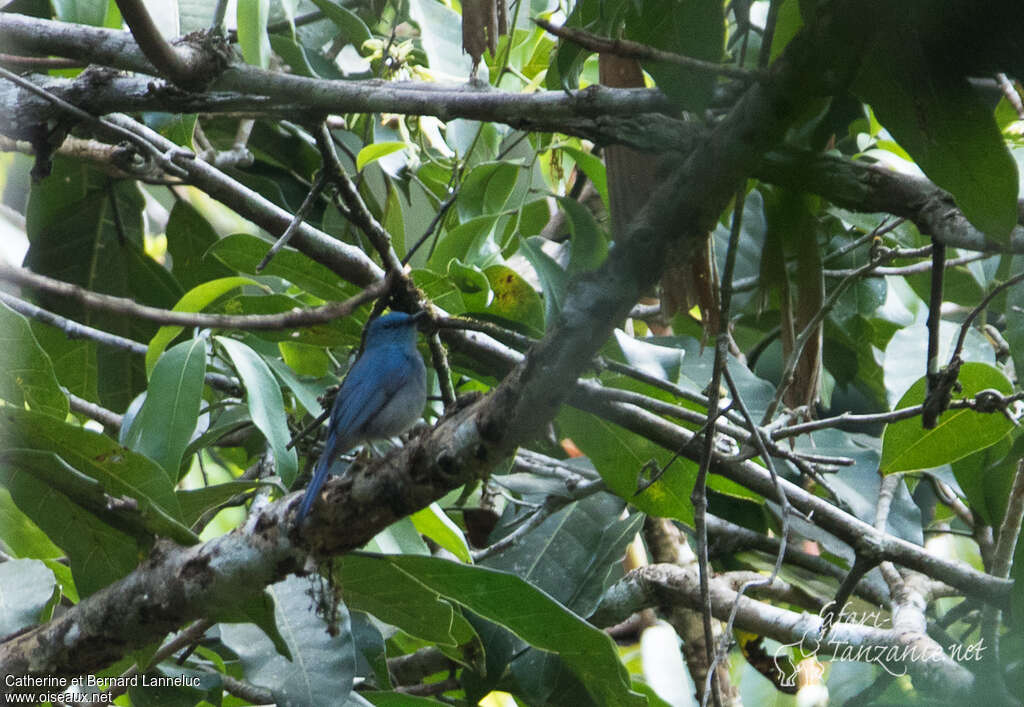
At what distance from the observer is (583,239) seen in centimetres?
246

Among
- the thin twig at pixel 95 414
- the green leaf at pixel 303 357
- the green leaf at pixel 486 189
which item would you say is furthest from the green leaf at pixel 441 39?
the thin twig at pixel 95 414

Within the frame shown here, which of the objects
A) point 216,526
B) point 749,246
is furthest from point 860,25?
point 216,526

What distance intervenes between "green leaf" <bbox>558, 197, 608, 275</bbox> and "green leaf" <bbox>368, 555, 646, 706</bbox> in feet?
3.57

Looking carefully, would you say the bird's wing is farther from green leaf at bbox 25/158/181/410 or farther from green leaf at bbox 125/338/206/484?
green leaf at bbox 25/158/181/410

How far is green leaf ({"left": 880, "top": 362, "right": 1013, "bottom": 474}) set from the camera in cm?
309

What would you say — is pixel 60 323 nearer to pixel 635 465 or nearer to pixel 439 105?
pixel 439 105

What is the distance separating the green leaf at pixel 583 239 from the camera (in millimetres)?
2430

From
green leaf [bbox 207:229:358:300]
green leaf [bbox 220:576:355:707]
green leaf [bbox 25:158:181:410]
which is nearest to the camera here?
green leaf [bbox 220:576:355:707]

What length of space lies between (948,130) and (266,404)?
237 cm

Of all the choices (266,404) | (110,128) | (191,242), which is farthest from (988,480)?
(191,242)

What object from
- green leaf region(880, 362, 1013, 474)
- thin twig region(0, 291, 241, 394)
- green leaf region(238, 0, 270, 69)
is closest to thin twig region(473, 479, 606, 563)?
green leaf region(880, 362, 1013, 474)

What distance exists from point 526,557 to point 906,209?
261 cm

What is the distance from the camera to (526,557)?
410 cm

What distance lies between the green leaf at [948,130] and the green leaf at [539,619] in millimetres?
1764
